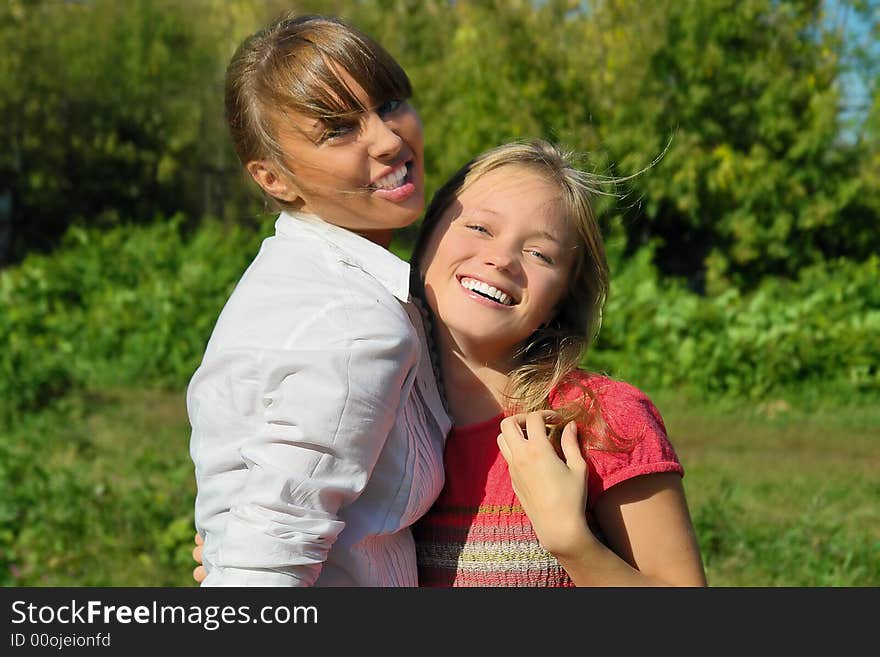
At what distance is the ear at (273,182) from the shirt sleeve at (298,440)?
0.40 meters

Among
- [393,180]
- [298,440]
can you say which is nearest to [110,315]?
[393,180]

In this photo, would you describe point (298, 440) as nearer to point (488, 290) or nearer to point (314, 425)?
point (314, 425)

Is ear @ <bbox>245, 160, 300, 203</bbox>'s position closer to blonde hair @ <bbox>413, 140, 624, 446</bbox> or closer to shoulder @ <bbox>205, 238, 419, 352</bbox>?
shoulder @ <bbox>205, 238, 419, 352</bbox>

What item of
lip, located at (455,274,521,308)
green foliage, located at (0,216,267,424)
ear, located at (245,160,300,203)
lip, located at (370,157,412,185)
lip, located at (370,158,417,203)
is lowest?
green foliage, located at (0,216,267,424)

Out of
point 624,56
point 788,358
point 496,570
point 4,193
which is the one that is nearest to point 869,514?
point 788,358

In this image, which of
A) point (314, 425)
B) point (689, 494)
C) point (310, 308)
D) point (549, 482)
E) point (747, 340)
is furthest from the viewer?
Answer: point (747, 340)

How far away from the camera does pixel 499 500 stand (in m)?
1.98

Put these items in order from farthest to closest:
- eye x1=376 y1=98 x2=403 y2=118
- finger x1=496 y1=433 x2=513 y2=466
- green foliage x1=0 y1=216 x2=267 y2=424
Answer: green foliage x1=0 y1=216 x2=267 y2=424, eye x1=376 y1=98 x2=403 y2=118, finger x1=496 y1=433 x2=513 y2=466

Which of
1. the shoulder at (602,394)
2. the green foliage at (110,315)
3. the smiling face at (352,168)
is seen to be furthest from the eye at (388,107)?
the green foliage at (110,315)

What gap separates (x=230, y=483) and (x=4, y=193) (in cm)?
1937

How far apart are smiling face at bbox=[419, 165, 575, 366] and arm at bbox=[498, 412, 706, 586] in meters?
0.24

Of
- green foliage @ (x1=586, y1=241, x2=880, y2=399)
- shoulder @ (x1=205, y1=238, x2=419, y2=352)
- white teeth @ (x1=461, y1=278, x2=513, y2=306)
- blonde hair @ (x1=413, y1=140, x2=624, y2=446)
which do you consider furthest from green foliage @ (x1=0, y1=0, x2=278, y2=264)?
shoulder @ (x1=205, y1=238, x2=419, y2=352)

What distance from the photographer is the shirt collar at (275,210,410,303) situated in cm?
189

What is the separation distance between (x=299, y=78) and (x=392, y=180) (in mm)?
251
